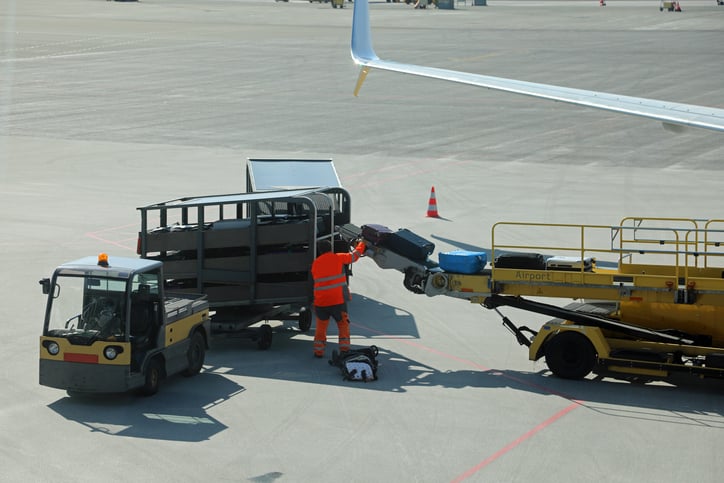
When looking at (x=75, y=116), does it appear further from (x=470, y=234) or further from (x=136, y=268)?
(x=136, y=268)

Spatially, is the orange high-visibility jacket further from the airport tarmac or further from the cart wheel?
the cart wheel

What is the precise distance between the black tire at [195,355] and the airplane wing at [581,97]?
7.82 metres

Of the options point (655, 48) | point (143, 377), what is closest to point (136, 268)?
point (143, 377)

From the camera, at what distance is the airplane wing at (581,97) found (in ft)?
56.4

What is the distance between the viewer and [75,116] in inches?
1762

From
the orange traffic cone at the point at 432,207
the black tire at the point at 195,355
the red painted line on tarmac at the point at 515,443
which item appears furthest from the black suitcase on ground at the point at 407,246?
the orange traffic cone at the point at 432,207

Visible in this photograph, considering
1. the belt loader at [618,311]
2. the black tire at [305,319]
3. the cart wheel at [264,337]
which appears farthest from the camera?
the black tire at [305,319]

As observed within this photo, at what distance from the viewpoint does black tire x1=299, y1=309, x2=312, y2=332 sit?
1794cm

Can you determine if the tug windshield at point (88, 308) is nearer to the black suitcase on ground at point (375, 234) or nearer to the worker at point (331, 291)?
the worker at point (331, 291)

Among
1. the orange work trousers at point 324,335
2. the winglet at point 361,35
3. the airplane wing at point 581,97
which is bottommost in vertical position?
the orange work trousers at point 324,335

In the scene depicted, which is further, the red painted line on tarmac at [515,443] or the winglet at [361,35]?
the winglet at [361,35]

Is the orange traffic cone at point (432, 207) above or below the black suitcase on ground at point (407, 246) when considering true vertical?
above

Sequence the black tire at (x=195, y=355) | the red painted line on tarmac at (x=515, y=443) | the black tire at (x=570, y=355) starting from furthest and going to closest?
the black tire at (x=195, y=355) < the black tire at (x=570, y=355) < the red painted line on tarmac at (x=515, y=443)

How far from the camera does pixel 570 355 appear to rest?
51.0 ft
